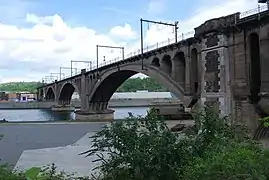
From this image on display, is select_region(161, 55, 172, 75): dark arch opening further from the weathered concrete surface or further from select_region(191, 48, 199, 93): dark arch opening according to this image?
the weathered concrete surface

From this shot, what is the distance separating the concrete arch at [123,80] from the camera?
102 ft

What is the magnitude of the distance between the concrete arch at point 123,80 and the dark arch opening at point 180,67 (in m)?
0.66

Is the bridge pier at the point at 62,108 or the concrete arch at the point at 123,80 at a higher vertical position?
the concrete arch at the point at 123,80

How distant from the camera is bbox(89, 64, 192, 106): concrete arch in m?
31.1

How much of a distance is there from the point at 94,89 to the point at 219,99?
41033 millimetres

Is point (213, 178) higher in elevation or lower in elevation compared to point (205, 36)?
lower

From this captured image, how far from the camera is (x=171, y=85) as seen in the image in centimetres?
3194

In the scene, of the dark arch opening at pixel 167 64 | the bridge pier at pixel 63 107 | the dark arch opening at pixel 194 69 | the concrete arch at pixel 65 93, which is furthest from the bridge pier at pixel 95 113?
the dark arch opening at pixel 194 69

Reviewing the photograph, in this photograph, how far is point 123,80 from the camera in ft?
195

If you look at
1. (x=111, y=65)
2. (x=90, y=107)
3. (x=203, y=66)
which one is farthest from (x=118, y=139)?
(x=90, y=107)

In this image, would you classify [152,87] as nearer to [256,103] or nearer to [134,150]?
[256,103]

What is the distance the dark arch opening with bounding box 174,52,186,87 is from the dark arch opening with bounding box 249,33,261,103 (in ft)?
34.5

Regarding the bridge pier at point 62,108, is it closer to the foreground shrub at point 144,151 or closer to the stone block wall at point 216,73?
the stone block wall at point 216,73

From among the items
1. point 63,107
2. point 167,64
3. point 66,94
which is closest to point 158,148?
point 167,64
